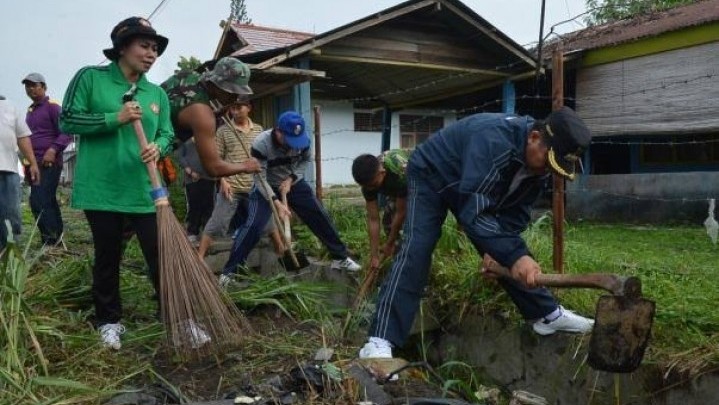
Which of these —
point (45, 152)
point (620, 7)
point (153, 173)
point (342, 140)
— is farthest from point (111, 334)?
point (620, 7)

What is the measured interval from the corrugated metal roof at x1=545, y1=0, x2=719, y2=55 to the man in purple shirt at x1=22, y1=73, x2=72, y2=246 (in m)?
7.40

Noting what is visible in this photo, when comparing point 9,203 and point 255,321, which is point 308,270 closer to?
point 255,321

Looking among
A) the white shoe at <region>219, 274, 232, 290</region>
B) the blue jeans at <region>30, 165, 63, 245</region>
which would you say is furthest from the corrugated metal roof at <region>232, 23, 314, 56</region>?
the white shoe at <region>219, 274, 232, 290</region>

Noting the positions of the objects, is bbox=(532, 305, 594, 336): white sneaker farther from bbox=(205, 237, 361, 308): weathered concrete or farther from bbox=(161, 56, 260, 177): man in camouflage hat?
bbox=(161, 56, 260, 177): man in camouflage hat

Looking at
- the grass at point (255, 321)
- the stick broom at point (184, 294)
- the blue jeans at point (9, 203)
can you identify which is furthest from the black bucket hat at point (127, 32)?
the blue jeans at point (9, 203)

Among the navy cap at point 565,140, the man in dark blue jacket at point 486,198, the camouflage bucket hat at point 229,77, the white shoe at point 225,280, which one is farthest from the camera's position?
the white shoe at point 225,280

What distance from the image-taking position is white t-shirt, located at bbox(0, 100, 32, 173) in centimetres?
467

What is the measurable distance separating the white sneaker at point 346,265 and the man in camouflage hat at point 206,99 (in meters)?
1.51

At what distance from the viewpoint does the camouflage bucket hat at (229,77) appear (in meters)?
3.37

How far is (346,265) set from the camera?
15.7ft

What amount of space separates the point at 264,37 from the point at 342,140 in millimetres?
5267

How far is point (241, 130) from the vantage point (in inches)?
206

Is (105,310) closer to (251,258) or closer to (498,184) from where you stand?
(498,184)

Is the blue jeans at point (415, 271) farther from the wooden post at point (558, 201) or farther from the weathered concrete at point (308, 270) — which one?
the weathered concrete at point (308, 270)
